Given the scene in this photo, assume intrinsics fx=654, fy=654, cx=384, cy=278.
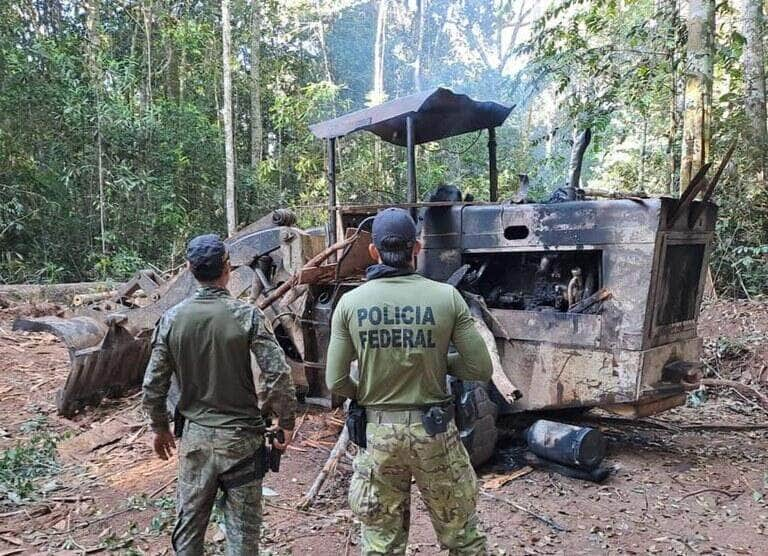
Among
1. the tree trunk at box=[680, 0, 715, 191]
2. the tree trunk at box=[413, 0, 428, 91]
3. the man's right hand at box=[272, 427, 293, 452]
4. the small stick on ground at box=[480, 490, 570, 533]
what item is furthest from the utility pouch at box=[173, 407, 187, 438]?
the tree trunk at box=[413, 0, 428, 91]

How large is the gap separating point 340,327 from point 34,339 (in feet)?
23.4

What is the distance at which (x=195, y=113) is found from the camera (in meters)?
13.4

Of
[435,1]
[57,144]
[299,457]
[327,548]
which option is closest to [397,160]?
[57,144]

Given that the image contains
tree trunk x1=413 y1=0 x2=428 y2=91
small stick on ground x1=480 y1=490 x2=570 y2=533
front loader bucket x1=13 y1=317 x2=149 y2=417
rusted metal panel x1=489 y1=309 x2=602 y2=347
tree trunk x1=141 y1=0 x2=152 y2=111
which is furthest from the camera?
tree trunk x1=413 y1=0 x2=428 y2=91

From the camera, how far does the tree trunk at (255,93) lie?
48.7 ft

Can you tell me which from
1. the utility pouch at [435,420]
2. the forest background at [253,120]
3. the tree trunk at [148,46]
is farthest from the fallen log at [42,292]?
the utility pouch at [435,420]

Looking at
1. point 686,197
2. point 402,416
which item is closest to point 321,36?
point 686,197

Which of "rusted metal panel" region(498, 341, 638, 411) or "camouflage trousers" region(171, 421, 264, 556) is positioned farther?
"rusted metal panel" region(498, 341, 638, 411)

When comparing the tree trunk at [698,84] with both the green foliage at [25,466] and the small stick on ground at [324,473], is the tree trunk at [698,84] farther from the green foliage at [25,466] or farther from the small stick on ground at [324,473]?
the green foliage at [25,466]

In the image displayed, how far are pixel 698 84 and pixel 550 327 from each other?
12.8 feet

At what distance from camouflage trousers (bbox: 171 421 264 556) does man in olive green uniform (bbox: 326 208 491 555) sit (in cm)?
49

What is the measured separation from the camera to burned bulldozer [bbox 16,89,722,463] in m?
4.28

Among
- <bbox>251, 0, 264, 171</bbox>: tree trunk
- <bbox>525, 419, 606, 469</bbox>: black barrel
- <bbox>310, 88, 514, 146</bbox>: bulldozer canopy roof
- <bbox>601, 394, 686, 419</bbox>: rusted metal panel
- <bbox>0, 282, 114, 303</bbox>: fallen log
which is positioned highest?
<bbox>251, 0, 264, 171</bbox>: tree trunk

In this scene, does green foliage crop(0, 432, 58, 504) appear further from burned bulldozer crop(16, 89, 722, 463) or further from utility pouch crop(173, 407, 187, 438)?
utility pouch crop(173, 407, 187, 438)
